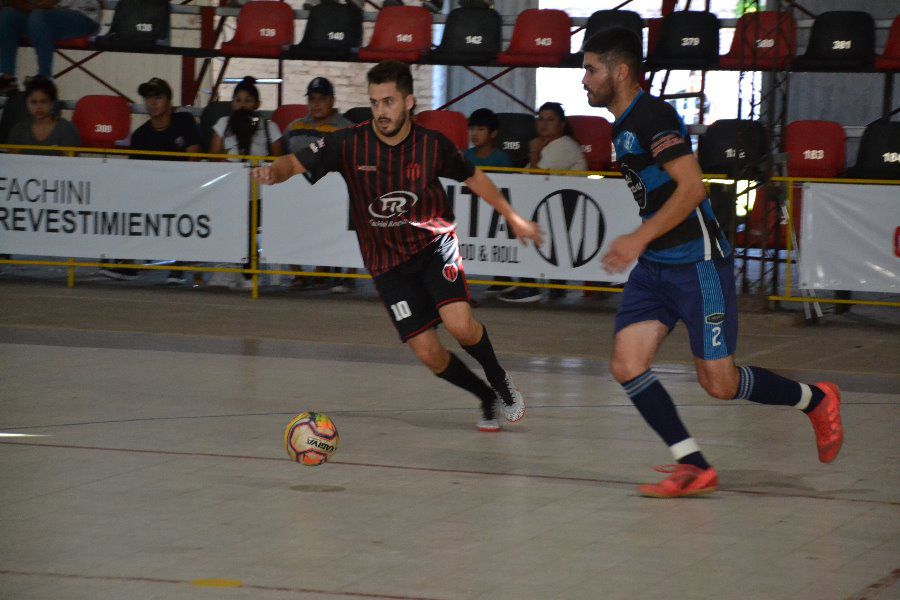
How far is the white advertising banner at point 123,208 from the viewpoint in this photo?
12.6 meters

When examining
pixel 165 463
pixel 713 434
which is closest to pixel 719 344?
pixel 713 434

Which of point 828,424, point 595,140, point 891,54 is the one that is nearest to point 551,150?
point 595,140

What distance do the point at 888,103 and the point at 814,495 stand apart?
9.75m

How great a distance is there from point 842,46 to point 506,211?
8.82 metres

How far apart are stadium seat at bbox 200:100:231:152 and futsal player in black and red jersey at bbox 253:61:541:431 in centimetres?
771

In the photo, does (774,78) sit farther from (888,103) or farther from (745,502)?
(745,502)

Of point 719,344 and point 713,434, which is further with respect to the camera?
point 713,434

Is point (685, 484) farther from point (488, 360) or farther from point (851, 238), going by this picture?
point (851, 238)

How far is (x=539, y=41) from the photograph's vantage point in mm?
15250

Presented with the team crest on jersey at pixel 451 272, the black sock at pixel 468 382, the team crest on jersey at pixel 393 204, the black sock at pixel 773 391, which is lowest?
the black sock at pixel 468 382

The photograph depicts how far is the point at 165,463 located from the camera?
6332 mm

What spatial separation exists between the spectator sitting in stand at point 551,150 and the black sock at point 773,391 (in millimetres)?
6272

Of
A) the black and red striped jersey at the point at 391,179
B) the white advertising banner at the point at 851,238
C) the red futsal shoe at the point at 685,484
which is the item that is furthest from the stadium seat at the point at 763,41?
the red futsal shoe at the point at 685,484

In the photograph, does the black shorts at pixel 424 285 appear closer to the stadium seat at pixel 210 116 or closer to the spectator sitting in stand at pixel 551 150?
the spectator sitting in stand at pixel 551 150
